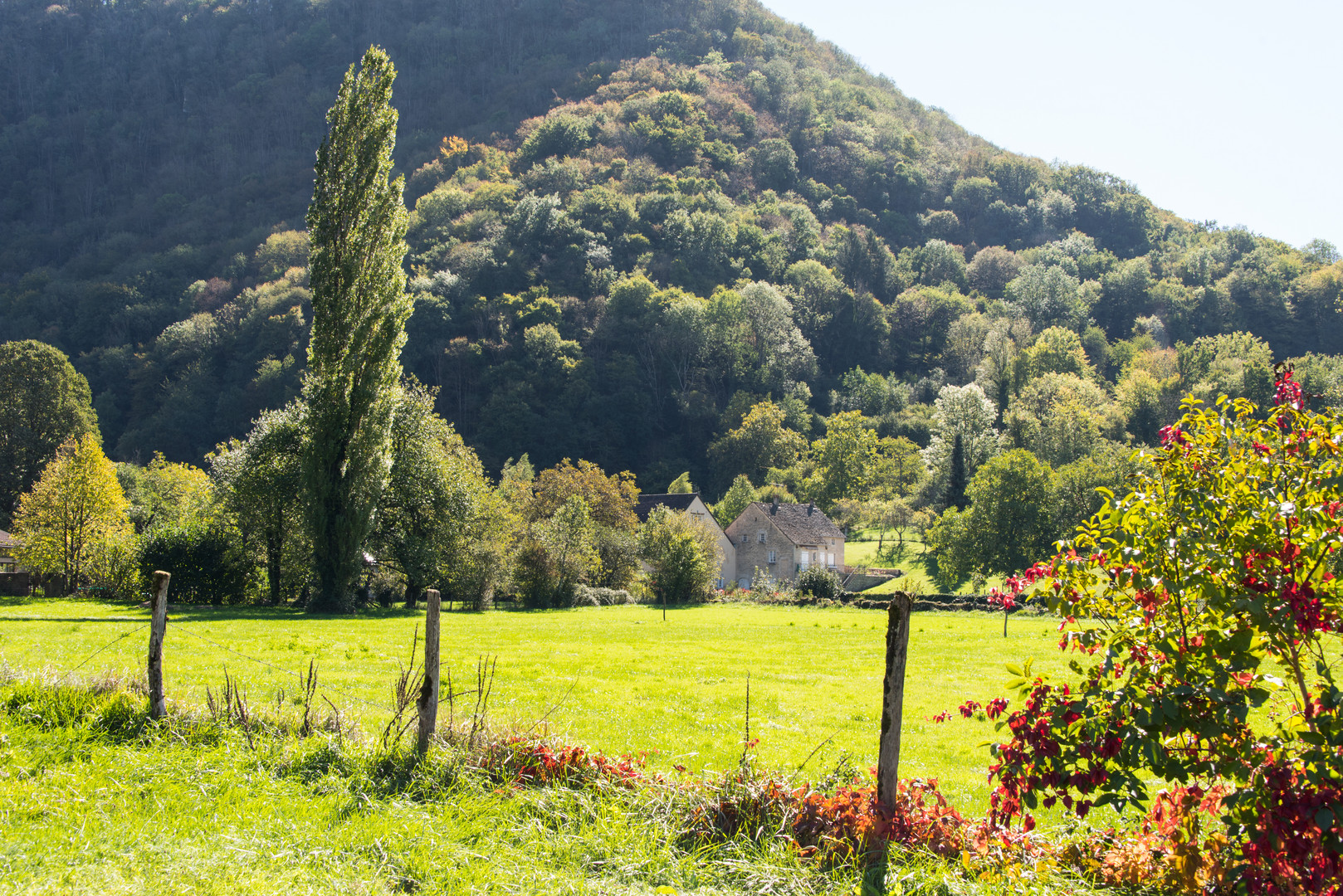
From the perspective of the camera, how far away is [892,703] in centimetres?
568

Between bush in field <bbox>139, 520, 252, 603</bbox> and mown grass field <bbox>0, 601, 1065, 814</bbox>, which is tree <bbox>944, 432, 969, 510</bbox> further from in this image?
bush in field <bbox>139, 520, 252, 603</bbox>

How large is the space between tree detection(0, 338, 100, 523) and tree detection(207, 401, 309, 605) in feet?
125

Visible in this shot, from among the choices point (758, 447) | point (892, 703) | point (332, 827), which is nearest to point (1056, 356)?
point (758, 447)

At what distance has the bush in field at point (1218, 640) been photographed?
4152 mm

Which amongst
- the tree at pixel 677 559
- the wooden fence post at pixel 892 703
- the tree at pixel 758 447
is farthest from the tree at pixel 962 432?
the wooden fence post at pixel 892 703

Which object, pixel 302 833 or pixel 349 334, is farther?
pixel 349 334

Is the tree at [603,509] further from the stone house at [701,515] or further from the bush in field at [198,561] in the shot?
the bush in field at [198,561]

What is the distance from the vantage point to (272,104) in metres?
186

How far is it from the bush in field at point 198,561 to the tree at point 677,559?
2221 cm

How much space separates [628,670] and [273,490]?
19999 mm

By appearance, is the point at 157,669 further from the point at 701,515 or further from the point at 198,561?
the point at 701,515

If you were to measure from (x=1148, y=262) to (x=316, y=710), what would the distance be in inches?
6296

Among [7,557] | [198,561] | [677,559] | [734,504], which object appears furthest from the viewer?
[734,504]

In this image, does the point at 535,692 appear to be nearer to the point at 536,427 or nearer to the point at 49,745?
the point at 49,745
